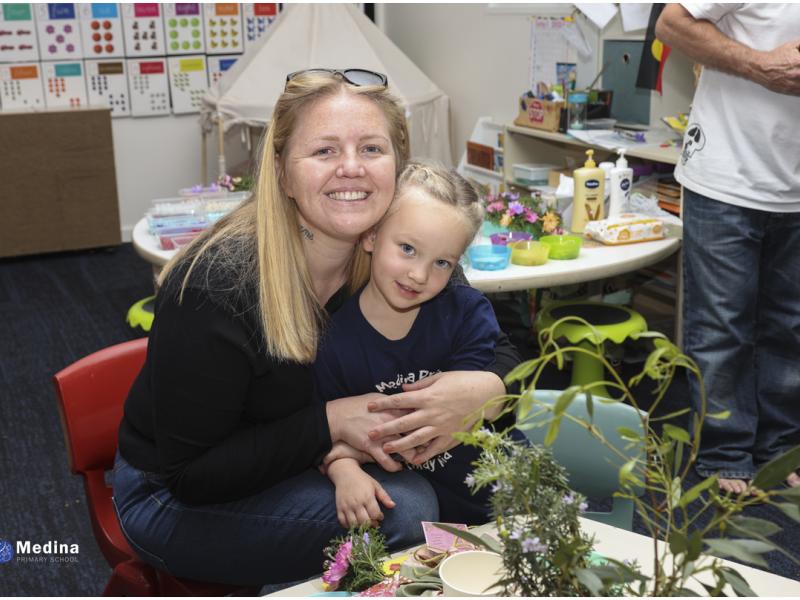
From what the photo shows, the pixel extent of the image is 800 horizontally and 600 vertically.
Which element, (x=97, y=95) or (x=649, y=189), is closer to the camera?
(x=649, y=189)

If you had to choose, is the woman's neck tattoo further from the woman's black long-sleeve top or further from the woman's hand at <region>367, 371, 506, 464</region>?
the woman's hand at <region>367, 371, 506, 464</region>

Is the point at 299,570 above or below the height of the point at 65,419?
below

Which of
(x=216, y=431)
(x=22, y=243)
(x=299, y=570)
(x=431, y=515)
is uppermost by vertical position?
(x=216, y=431)

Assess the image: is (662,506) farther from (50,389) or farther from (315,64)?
(315,64)

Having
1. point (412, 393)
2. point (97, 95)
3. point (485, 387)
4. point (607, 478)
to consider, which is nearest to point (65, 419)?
point (412, 393)

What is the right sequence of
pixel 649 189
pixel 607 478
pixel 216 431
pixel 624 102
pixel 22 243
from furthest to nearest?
pixel 22 243, pixel 624 102, pixel 649 189, pixel 607 478, pixel 216 431

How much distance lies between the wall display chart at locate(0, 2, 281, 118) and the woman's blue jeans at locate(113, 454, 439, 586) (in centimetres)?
402

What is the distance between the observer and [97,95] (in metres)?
5.38

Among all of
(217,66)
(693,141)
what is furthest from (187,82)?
(693,141)

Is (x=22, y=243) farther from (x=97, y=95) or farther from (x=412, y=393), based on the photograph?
(x=412, y=393)

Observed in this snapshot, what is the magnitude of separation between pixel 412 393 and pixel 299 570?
349 millimetres

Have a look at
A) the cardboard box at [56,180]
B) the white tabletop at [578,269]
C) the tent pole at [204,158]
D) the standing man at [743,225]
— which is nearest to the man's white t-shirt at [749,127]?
the standing man at [743,225]

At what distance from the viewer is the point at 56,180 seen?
16.5 feet

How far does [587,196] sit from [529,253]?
17.3 inches
